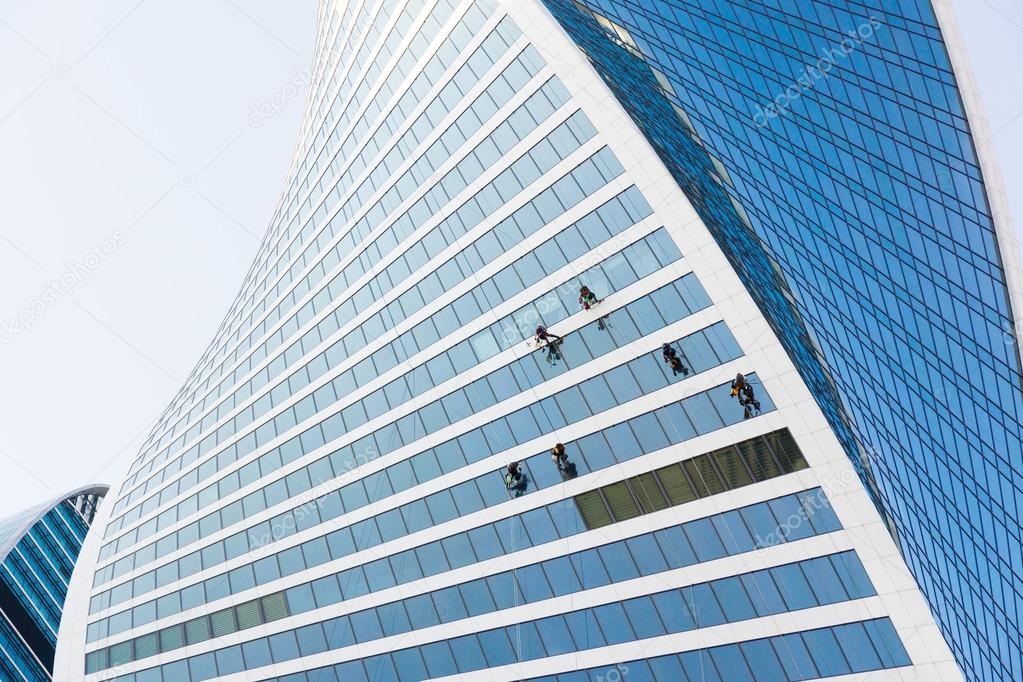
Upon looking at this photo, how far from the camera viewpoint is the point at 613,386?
131 feet

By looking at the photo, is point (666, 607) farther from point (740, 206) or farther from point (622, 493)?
point (740, 206)

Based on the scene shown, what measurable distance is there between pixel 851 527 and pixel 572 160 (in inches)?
899

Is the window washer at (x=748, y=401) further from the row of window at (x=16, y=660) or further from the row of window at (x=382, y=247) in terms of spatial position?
the row of window at (x=16, y=660)

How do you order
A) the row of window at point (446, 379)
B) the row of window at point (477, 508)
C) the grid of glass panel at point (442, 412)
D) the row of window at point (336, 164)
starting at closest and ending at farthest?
the row of window at point (477, 508), the grid of glass panel at point (442, 412), the row of window at point (446, 379), the row of window at point (336, 164)

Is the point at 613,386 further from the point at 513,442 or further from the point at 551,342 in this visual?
the point at 513,442

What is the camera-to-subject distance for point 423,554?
45000 mm

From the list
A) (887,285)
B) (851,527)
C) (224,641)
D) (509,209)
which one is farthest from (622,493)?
(224,641)

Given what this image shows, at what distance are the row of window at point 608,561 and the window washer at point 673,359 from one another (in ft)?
14.5

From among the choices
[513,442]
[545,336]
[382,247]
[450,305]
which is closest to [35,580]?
[382,247]

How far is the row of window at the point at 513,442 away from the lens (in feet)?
123

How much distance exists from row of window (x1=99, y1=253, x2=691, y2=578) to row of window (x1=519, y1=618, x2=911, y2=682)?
39.9 ft

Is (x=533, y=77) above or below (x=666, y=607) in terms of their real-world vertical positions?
above

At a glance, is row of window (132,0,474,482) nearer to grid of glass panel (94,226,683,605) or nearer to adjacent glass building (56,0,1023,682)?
adjacent glass building (56,0,1023,682)

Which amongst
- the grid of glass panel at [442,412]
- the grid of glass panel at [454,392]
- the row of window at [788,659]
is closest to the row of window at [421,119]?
the grid of glass panel at [442,412]
